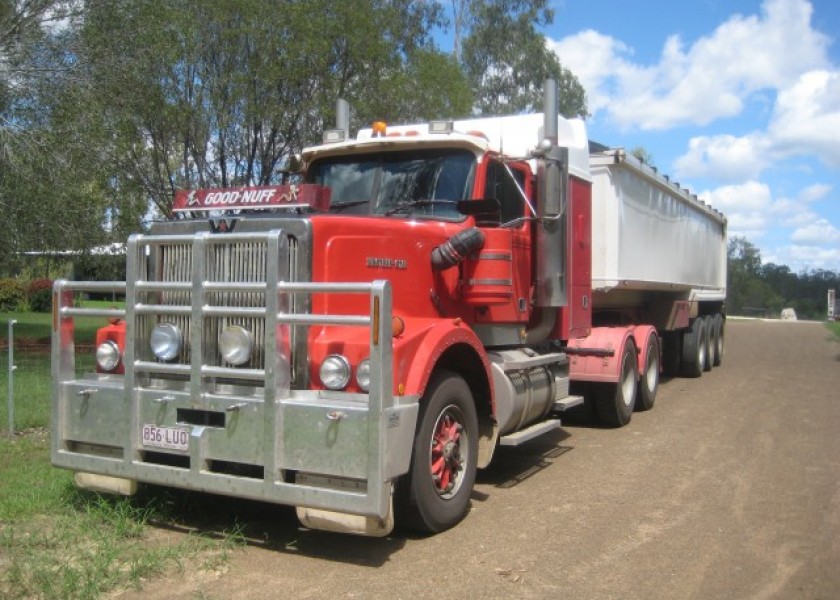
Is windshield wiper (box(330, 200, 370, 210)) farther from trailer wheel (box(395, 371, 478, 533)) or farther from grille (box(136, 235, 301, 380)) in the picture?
trailer wheel (box(395, 371, 478, 533))

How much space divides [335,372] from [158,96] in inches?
479

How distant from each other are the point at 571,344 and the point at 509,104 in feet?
93.6

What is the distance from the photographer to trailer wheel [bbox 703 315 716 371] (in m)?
16.3

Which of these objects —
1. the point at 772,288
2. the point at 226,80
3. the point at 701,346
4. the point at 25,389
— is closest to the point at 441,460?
the point at 25,389

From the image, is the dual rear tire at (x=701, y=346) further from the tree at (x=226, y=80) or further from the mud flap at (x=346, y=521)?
the mud flap at (x=346, y=521)

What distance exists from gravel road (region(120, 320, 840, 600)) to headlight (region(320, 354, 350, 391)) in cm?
110

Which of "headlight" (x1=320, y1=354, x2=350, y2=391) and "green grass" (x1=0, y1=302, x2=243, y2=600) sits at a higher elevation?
"headlight" (x1=320, y1=354, x2=350, y2=391)

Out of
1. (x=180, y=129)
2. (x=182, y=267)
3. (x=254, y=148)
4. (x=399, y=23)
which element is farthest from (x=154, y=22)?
(x=182, y=267)

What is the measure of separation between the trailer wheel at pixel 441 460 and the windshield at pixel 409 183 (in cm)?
166

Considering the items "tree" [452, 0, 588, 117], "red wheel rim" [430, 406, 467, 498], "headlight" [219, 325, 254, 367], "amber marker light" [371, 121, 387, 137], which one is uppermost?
"tree" [452, 0, 588, 117]

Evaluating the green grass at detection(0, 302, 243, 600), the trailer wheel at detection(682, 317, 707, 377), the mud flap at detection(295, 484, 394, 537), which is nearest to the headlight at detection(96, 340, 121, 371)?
the green grass at detection(0, 302, 243, 600)

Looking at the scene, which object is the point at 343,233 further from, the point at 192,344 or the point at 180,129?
the point at 180,129

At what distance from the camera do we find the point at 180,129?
1606 cm

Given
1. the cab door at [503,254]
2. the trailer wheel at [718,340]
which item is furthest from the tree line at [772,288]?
the cab door at [503,254]
